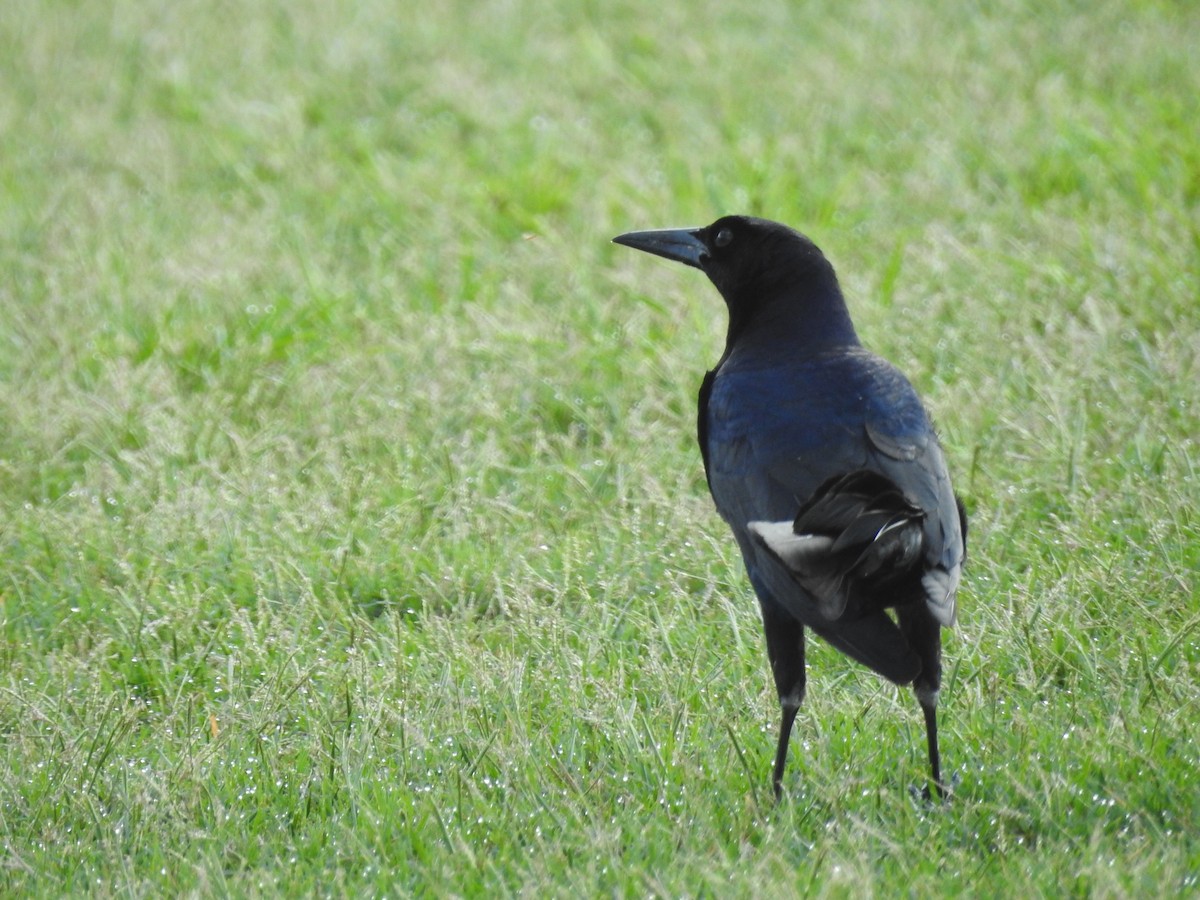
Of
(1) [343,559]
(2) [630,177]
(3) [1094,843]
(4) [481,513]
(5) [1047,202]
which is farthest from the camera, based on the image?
(2) [630,177]

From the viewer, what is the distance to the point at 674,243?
14.1ft

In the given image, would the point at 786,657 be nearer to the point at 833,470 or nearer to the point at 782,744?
the point at 782,744

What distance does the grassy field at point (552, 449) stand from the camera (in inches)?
120

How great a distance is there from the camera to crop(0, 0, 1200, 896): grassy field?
304cm

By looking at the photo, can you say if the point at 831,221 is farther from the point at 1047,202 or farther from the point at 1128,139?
the point at 1128,139

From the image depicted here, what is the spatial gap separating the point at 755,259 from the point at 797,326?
29 centimetres

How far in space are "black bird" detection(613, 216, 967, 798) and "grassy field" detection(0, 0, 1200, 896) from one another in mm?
318

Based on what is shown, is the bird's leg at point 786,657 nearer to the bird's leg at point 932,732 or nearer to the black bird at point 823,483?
the black bird at point 823,483

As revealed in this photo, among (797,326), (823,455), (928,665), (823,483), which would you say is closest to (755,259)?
(797,326)

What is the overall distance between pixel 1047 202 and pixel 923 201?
53 centimetres

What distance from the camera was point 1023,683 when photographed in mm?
3449

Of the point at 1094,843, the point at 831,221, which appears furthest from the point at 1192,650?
the point at 831,221

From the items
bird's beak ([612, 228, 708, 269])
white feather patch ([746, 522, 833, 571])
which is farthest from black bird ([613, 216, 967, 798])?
bird's beak ([612, 228, 708, 269])

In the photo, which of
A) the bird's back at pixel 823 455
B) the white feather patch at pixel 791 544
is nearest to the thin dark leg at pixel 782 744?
the bird's back at pixel 823 455
